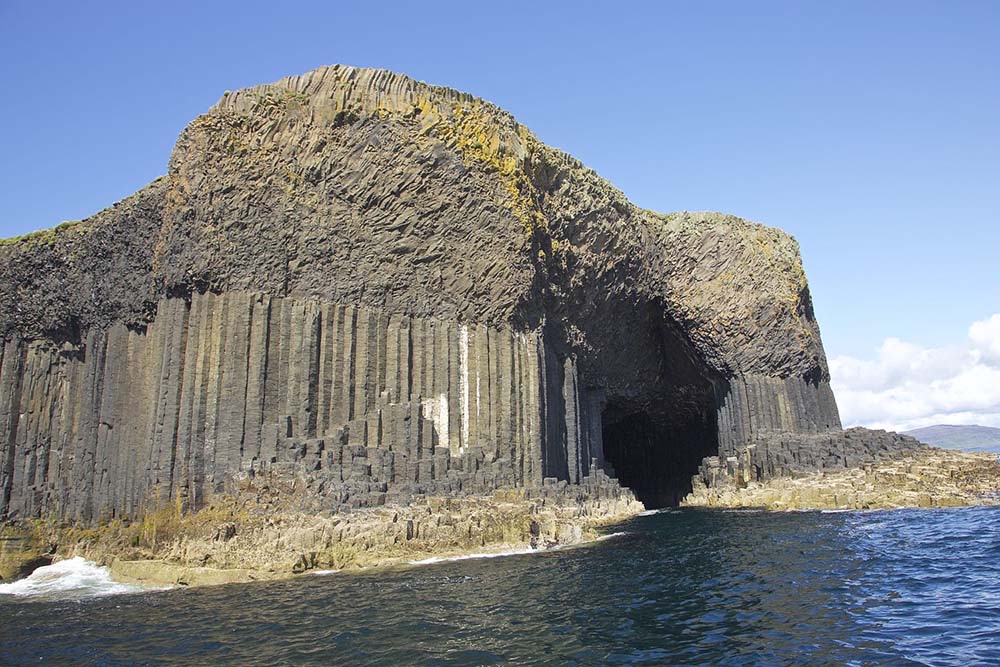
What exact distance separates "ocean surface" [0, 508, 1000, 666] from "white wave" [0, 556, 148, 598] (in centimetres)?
25

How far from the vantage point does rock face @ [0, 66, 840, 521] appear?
3056 centimetres

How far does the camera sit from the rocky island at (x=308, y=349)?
28.6 m

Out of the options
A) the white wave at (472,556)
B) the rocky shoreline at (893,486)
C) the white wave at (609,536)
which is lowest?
the white wave at (472,556)

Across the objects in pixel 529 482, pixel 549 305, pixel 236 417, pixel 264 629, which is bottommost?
pixel 264 629

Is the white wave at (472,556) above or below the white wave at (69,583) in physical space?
above

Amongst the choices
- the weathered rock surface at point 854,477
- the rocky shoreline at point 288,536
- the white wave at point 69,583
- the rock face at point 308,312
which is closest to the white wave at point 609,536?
the rocky shoreline at point 288,536

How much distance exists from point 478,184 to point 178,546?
62.2 feet

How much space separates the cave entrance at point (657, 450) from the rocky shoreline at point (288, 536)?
30.7 meters

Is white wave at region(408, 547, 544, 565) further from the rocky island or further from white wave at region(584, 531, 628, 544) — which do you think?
white wave at region(584, 531, 628, 544)

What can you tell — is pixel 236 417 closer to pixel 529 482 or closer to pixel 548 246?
pixel 529 482

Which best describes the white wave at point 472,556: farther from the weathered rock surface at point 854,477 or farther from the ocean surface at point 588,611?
the weathered rock surface at point 854,477

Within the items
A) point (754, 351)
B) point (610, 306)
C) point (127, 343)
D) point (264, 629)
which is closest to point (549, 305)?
point (610, 306)

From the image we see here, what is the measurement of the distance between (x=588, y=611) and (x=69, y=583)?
20.5 m

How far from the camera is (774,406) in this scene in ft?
165
